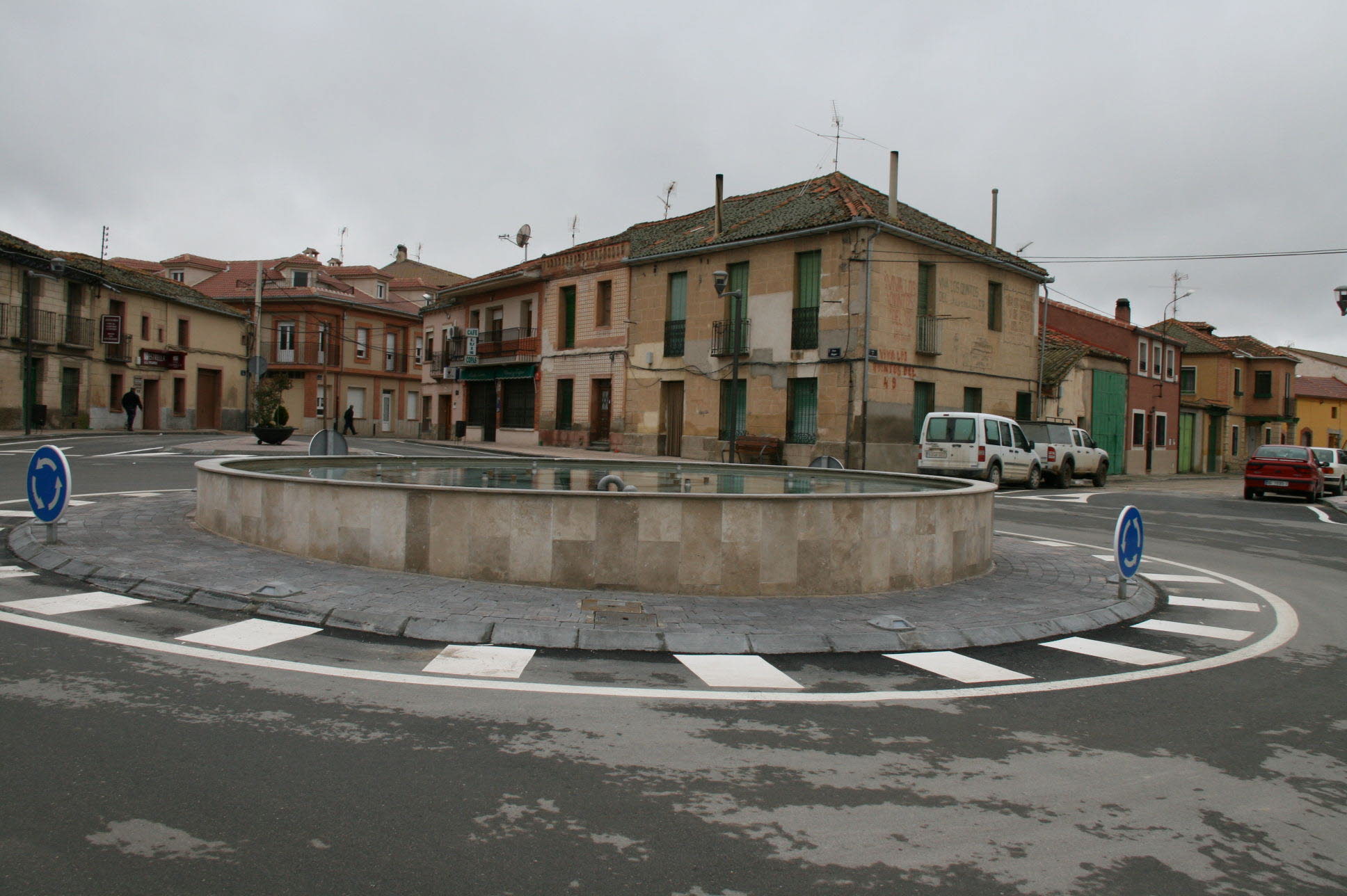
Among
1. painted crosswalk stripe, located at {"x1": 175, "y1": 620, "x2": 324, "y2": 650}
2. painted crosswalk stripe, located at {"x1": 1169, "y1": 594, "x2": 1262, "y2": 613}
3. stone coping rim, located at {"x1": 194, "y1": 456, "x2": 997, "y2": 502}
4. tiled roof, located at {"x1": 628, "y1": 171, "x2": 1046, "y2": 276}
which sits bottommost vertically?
painted crosswalk stripe, located at {"x1": 1169, "y1": 594, "x2": 1262, "y2": 613}

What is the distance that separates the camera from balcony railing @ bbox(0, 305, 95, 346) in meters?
32.1

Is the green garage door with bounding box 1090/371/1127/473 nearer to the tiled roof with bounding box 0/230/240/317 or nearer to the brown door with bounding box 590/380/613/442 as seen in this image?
the brown door with bounding box 590/380/613/442

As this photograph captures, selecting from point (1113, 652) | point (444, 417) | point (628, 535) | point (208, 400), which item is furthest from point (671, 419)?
point (208, 400)

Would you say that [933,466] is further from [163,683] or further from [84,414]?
[84,414]

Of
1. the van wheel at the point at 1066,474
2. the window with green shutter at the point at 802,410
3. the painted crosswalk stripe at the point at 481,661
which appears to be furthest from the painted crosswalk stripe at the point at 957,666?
the van wheel at the point at 1066,474

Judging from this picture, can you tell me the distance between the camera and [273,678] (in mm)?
4648

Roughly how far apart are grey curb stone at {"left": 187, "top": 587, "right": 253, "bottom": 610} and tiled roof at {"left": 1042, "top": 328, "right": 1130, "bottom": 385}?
29.5 metres

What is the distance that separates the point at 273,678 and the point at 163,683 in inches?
20.1

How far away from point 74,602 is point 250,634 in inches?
65.4

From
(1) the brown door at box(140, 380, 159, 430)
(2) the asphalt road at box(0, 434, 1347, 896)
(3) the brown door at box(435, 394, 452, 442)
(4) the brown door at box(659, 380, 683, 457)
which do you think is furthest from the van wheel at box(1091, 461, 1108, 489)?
(1) the brown door at box(140, 380, 159, 430)

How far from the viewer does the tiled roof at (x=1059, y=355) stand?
31.7 m

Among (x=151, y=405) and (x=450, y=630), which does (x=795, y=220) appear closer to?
(x=450, y=630)

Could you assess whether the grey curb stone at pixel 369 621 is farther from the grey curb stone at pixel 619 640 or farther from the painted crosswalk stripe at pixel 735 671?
the painted crosswalk stripe at pixel 735 671

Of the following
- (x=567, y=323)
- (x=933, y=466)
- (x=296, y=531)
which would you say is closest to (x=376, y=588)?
(x=296, y=531)
